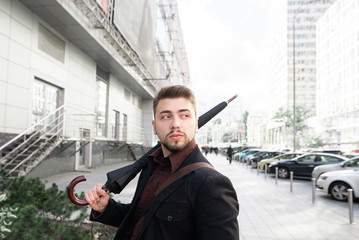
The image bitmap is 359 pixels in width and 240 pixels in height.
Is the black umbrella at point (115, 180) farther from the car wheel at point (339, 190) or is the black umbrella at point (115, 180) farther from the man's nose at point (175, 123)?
the car wheel at point (339, 190)

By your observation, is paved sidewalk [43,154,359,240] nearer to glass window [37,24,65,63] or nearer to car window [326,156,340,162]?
car window [326,156,340,162]

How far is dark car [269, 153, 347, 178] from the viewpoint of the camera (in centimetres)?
1488

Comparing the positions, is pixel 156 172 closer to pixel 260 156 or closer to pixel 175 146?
pixel 175 146

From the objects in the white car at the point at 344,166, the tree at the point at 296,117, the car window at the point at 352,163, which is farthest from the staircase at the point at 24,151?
the tree at the point at 296,117

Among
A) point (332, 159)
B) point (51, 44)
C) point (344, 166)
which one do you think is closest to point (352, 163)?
point (344, 166)

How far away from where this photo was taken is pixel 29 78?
11.5 m

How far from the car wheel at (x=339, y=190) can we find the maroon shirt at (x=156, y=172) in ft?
31.3

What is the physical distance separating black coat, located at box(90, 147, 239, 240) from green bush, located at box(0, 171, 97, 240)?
1811 mm

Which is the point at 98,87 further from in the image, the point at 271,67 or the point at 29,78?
the point at 271,67

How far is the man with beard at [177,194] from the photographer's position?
1.31 metres

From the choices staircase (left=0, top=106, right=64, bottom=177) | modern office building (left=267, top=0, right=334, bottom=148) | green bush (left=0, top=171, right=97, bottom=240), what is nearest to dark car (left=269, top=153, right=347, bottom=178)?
staircase (left=0, top=106, right=64, bottom=177)

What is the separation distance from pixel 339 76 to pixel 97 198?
7179cm

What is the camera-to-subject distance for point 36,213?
2.97 meters

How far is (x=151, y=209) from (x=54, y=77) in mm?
13681
